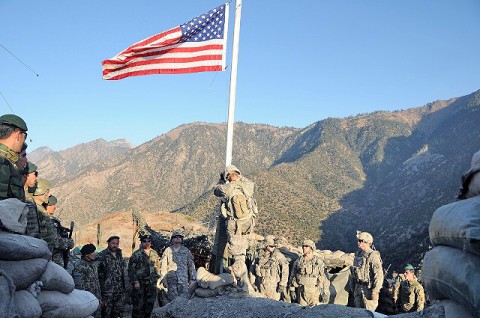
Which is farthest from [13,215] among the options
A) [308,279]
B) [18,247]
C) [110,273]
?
[308,279]

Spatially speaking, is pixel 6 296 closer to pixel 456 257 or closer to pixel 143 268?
pixel 456 257

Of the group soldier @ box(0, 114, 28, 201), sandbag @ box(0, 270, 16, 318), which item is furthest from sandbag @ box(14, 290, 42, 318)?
soldier @ box(0, 114, 28, 201)

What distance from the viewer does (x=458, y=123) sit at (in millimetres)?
82438

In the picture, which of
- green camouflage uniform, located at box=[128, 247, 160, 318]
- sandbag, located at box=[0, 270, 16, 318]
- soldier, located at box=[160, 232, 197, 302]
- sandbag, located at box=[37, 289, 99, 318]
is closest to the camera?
sandbag, located at box=[0, 270, 16, 318]

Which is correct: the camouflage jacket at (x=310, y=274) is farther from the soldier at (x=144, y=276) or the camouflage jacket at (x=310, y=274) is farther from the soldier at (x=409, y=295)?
the soldier at (x=144, y=276)

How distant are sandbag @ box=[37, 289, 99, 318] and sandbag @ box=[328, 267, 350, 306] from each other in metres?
6.95

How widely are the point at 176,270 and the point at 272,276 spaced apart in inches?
110

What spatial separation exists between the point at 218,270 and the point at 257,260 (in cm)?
233

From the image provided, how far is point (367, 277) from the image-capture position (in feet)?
26.0

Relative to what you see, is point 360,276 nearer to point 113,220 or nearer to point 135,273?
point 135,273

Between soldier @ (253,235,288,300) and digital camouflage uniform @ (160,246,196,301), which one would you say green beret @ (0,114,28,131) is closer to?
digital camouflage uniform @ (160,246,196,301)

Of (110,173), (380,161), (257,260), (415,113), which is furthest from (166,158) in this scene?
(257,260)

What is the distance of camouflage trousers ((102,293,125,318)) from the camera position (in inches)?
271

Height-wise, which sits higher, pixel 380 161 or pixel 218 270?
pixel 380 161
